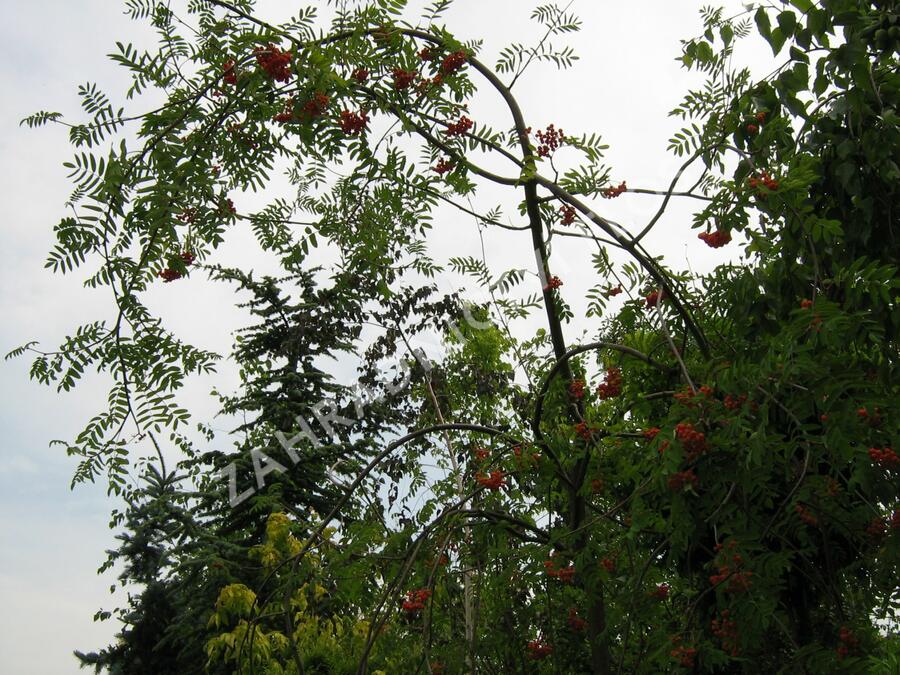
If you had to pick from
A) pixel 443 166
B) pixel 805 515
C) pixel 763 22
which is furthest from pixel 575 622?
pixel 763 22

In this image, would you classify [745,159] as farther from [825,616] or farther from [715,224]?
[825,616]

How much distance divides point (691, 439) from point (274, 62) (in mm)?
1647

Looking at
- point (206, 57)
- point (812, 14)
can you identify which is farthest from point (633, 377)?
point (206, 57)

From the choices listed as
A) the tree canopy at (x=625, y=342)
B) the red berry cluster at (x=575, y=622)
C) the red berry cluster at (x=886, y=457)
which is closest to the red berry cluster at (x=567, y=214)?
the tree canopy at (x=625, y=342)

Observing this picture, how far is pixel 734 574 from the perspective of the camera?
2270 millimetres

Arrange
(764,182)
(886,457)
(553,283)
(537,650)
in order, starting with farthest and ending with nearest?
(537,650), (553,283), (764,182), (886,457)

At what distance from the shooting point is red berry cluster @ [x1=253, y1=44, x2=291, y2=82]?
8.11 ft

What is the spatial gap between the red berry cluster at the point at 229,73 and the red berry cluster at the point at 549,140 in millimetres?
1077

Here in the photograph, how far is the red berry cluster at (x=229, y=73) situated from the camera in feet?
8.61

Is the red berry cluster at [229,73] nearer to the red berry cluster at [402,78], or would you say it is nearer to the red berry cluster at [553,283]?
the red berry cluster at [402,78]

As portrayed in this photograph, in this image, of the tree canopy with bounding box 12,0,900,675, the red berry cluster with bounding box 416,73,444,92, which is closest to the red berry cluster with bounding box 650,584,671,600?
the tree canopy with bounding box 12,0,900,675

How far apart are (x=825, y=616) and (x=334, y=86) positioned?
253cm

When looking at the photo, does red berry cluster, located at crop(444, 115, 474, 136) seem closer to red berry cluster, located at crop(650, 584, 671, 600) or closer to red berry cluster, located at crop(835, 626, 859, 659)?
red berry cluster, located at crop(650, 584, 671, 600)

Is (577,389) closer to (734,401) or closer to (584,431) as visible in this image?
(584,431)
